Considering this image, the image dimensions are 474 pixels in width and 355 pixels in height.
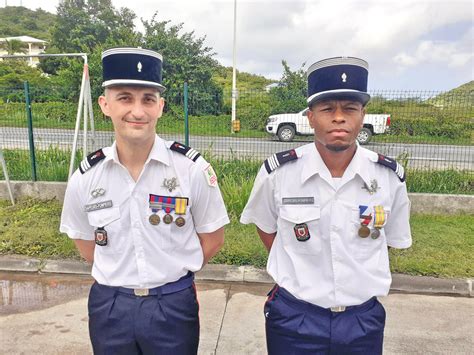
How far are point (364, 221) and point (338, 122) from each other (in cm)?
45

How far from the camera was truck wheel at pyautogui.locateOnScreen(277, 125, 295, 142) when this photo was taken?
5836 millimetres

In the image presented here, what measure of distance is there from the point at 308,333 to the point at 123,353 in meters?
0.83

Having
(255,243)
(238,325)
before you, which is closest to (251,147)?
(255,243)

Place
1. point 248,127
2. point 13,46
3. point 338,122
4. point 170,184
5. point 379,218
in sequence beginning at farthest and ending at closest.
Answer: point 13,46 → point 248,127 → point 170,184 → point 379,218 → point 338,122

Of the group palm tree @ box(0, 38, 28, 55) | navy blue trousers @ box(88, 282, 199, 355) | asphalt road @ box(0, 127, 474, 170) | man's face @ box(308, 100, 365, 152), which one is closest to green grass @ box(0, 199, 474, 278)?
asphalt road @ box(0, 127, 474, 170)

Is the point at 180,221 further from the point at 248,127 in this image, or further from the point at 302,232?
the point at 248,127

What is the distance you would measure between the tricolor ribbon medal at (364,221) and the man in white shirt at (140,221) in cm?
70

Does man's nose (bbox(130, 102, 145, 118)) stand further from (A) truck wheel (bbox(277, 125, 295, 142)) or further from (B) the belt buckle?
(A) truck wheel (bbox(277, 125, 295, 142))

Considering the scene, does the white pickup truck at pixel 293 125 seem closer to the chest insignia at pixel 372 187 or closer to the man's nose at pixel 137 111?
the chest insignia at pixel 372 187

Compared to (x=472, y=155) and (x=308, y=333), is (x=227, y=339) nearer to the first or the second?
(x=308, y=333)

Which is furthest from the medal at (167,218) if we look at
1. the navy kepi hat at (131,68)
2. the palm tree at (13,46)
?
the palm tree at (13,46)

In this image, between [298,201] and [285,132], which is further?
[285,132]

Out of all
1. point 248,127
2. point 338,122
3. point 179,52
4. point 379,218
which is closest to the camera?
point 338,122

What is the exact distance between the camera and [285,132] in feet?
19.1
